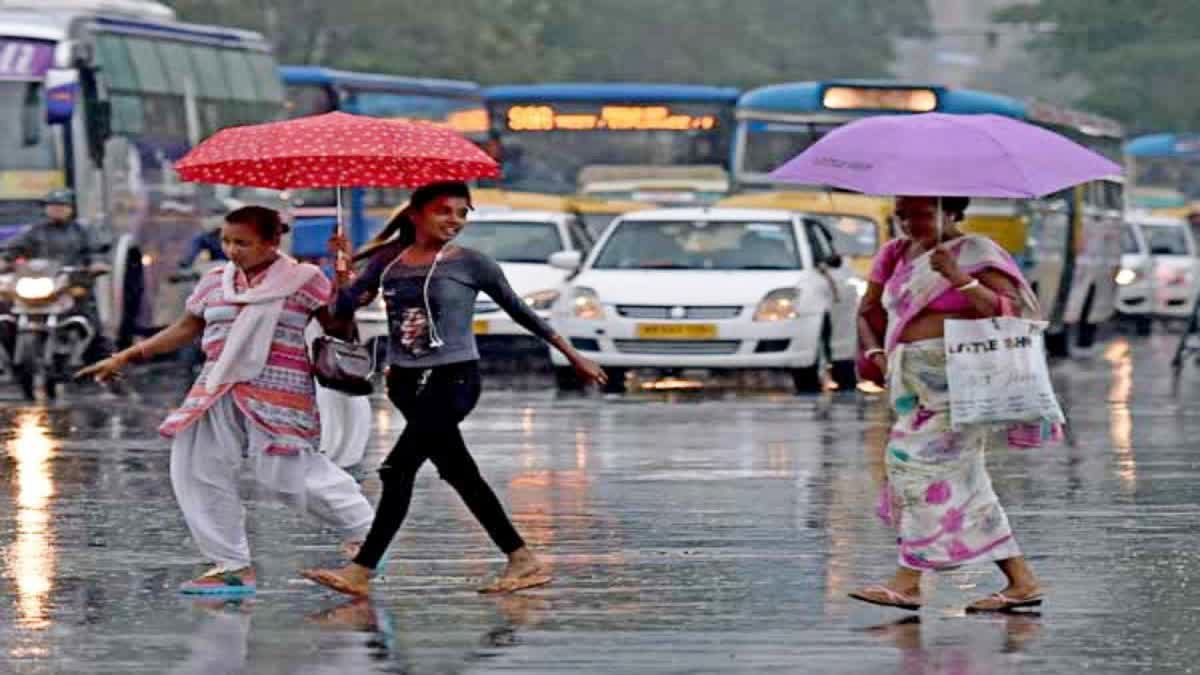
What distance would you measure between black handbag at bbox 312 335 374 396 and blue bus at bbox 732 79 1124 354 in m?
22.1

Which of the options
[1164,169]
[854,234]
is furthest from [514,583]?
[1164,169]

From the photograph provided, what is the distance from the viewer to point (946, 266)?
10.9m

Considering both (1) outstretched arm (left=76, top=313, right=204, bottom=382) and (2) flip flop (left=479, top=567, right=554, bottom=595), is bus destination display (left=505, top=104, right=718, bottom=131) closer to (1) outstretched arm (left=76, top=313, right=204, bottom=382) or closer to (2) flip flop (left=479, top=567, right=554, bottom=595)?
(1) outstretched arm (left=76, top=313, right=204, bottom=382)

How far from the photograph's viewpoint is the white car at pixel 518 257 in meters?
28.5

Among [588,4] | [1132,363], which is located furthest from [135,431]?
[588,4]

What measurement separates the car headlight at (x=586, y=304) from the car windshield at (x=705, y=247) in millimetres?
750

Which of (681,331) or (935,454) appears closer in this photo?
(935,454)

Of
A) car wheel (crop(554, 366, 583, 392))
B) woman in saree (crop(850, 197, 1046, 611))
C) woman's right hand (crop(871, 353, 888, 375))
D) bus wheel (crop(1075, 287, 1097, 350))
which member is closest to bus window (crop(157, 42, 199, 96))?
car wheel (crop(554, 366, 583, 392))

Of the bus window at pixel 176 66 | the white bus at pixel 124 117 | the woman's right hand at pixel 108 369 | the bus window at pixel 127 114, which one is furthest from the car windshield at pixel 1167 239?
the woman's right hand at pixel 108 369

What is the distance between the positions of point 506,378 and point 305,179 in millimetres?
16597

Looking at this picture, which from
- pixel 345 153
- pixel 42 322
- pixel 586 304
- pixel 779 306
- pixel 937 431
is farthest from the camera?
pixel 586 304

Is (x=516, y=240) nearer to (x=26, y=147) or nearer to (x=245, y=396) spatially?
(x=26, y=147)

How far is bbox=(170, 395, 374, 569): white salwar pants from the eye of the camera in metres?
11.7

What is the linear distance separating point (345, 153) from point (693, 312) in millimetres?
13528
